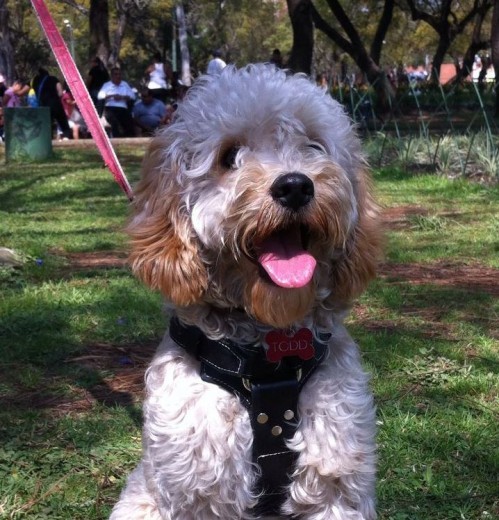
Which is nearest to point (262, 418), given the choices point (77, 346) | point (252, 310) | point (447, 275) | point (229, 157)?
point (252, 310)

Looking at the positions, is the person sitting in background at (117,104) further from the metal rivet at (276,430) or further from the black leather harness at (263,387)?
the metal rivet at (276,430)

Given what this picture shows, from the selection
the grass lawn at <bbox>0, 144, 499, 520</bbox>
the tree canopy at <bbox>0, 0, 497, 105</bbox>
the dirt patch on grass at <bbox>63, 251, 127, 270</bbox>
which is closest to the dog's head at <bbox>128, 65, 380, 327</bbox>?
the grass lawn at <bbox>0, 144, 499, 520</bbox>

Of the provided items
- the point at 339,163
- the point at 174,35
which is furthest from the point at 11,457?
the point at 174,35

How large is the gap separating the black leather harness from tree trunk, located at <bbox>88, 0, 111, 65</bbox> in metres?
25.2

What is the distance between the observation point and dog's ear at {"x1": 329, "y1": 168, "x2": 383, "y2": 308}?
299 cm

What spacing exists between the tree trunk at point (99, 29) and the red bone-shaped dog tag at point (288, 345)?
25.2 meters

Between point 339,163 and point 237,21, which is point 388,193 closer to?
point 339,163

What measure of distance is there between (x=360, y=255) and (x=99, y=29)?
25918mm

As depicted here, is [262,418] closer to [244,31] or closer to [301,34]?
[301,34]

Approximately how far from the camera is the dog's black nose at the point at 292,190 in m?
2.70

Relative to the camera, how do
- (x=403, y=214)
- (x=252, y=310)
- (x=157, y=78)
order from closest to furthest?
(x=252, y=310), (x=403, y=214), (x=157, y=78)

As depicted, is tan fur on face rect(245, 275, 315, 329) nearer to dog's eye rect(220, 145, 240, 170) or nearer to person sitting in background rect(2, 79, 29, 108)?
dog's eye rect(220, 145, 240, 170)

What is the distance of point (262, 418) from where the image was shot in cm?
288

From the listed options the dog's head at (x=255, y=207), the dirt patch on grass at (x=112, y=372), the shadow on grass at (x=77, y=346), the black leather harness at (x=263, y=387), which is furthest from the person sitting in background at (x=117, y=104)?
the black leather harness at (x=263, y=387)
